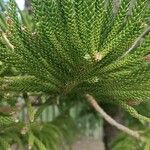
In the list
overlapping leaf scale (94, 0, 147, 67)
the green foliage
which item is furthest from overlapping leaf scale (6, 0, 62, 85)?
overlapping leaf scale (94, 0, 147, 67)

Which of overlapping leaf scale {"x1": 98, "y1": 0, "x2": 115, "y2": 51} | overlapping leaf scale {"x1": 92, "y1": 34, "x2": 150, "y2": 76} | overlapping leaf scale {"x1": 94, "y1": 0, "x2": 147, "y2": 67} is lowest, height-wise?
overlapping leaf scale {"x1": 92, "y1": 34, "x2": 150, "y2": 76}

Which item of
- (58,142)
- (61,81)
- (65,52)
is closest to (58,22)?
(65,52)

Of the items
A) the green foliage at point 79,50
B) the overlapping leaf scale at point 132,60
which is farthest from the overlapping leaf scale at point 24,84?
the overlapping leaf scale at point 132,60

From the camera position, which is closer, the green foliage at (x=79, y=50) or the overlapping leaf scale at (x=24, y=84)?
the green foliage at (x=79, y=50)

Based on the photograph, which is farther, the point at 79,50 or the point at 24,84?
the point at 24,84

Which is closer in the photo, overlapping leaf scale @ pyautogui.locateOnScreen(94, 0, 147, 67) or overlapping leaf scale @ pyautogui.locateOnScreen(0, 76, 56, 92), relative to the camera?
overlapping leaf scale @ pyautogui.locateOnScreen(94, 0, 147, 67)

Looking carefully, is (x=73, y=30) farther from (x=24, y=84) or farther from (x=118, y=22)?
(x=24, y=84)

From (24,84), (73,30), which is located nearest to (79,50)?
(73,30)

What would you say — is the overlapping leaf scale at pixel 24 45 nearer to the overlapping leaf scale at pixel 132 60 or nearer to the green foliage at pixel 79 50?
the green foliage at pixel 79 50

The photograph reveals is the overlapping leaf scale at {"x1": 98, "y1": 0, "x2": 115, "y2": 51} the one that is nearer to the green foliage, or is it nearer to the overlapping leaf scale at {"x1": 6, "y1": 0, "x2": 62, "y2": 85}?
the green foliage

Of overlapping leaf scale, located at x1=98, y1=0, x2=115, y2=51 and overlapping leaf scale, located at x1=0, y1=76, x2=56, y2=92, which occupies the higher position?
overlapping leaf scale, located at x1=98, y1=0, x2=115, y2=51

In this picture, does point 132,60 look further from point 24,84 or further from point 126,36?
point 24,84
